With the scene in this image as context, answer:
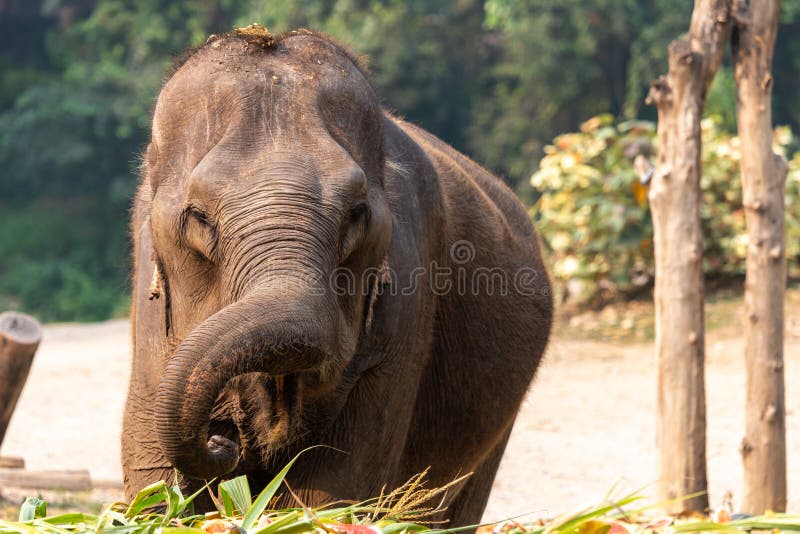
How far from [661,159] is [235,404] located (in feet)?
9.40

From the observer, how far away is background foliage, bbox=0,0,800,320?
22.1m

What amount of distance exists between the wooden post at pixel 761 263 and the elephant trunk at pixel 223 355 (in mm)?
3134

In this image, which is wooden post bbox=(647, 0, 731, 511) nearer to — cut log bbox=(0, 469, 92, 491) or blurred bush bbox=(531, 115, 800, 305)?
cut log bbox=(0, 469, 92, 491)

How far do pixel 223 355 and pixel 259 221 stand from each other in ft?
1.20

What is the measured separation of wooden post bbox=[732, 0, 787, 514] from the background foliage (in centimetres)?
1588

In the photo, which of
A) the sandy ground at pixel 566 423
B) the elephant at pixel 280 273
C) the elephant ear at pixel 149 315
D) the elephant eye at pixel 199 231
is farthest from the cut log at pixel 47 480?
the elephant eye at pixel 199 231

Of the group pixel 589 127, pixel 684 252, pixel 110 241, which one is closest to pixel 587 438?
pixel 684 252

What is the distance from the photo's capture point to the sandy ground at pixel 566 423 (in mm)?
7496

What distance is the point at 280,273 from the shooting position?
8.59 ft

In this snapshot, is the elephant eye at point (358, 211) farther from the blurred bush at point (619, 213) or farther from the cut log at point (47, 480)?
the blurred bush at point (619, 213)

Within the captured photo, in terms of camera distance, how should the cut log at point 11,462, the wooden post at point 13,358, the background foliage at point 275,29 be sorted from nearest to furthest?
1. the wooden post at point 13,358
2. the cut log at point 11,462
3. the background foliage at point 275,29

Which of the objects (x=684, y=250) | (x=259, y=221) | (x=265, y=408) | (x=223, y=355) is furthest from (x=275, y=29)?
(x=223, y=355)

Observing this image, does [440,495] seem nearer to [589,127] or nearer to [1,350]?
[1,350]

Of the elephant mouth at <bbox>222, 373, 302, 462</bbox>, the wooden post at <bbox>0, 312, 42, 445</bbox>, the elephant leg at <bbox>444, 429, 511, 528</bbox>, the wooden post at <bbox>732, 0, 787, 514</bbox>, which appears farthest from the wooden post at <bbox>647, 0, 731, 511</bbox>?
the wooden post at <bbox>0, 312, 42, 445</bbox>
